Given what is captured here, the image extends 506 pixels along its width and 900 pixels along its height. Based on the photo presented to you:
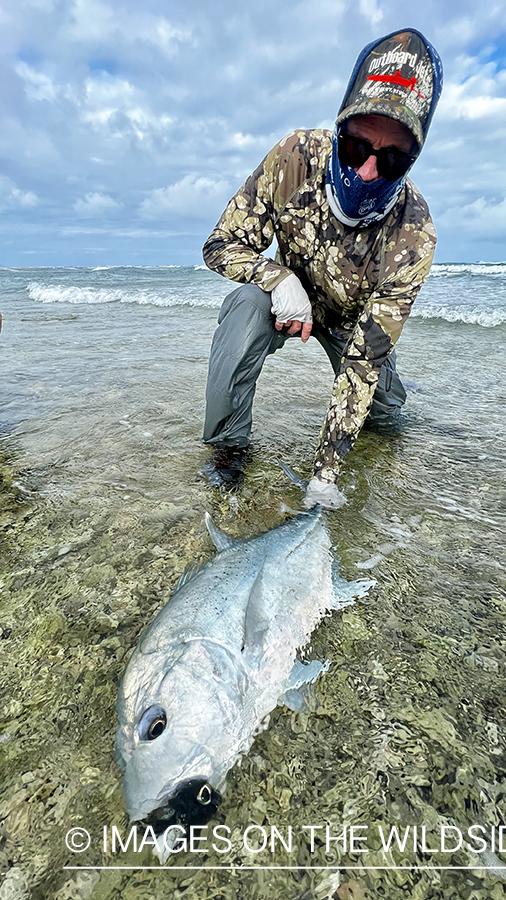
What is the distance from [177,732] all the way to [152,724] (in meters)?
0.08

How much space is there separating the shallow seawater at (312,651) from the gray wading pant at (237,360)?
28 centimetres

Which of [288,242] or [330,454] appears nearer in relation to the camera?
[330,454]

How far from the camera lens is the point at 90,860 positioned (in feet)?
3.95

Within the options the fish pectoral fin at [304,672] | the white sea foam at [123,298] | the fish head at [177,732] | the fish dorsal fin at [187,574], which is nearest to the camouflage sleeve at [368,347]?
the fish dorsal fin at [187,574]

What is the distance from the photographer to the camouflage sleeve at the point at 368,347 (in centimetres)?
287

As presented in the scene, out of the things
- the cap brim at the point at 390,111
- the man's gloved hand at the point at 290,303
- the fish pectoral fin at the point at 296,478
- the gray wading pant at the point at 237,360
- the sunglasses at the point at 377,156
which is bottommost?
the fish pectoral fin at the point at 296,478

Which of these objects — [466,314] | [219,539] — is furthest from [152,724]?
[466,314]

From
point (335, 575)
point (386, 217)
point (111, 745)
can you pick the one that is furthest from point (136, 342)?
point (111, 745)

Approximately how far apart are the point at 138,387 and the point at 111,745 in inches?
168

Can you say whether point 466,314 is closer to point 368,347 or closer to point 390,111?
point 368,347

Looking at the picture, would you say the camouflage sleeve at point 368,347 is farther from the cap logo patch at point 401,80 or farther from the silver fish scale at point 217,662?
the silver fish scale at point 217,662

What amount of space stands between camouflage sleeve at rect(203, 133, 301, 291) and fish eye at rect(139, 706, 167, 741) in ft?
8.57

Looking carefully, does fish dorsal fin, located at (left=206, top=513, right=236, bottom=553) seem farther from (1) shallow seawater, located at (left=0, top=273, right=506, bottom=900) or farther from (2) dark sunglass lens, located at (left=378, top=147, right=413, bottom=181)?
(2) dark sunglass lens, located at (left=378, top=147, right=413, bottom=181)

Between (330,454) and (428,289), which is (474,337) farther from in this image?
(428,289)
